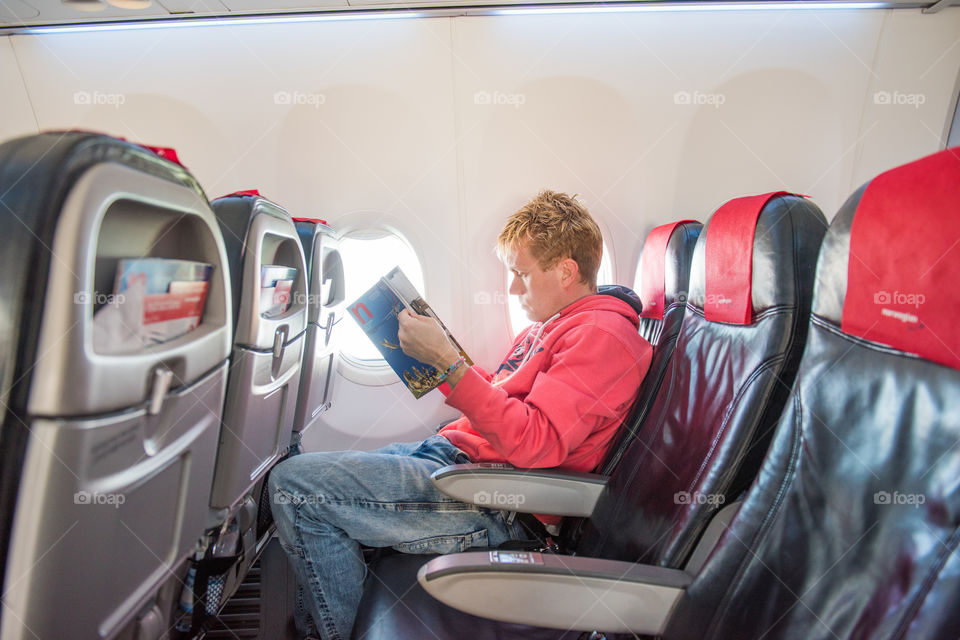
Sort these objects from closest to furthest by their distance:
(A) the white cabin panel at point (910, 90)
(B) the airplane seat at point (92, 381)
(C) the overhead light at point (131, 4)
→ (B) the airplane seat at point (92, 381)
(C) the overhead light at point (131, 4)
(A) the white cabin panel at point (910, 90)

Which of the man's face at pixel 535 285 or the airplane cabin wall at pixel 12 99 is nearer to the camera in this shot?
the man's face at pixel 535 285

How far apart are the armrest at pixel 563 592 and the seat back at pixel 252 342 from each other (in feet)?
2.22

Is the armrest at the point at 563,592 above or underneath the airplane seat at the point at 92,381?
underneath

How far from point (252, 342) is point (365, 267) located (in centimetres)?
232

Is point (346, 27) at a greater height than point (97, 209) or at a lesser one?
greater

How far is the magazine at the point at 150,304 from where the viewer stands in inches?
29.3

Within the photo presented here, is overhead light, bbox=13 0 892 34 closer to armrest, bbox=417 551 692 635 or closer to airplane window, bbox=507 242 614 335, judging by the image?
airplane window, bbox=507 242 614 335

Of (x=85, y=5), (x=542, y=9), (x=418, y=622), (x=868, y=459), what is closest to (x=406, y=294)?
(x=418, y=622)

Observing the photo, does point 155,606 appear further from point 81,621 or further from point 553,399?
point 553,399

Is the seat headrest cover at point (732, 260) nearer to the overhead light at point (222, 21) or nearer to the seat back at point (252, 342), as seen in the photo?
the seat back at point (252, 342)

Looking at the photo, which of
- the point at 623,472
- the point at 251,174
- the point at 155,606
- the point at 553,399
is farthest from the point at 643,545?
the point at 251,174

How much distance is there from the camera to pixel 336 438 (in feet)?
10.0

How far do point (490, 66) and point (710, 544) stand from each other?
2.49 m

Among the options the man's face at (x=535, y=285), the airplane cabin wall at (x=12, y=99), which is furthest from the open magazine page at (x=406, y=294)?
the airplane cabin wall at (x=12, y=99)
